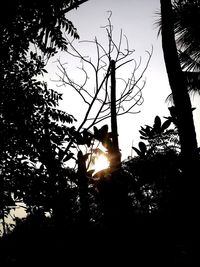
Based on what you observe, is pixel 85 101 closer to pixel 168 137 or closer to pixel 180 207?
pixel 168 137

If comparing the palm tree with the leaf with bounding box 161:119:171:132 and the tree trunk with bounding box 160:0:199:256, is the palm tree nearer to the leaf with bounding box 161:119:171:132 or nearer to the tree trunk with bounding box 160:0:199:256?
the tree trunk with bounding box 160:0:199:256

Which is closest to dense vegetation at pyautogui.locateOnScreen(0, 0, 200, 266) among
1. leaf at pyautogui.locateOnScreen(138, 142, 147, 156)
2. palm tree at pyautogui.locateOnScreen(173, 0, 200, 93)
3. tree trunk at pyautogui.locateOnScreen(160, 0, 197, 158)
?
leaf at pyautogui.locateOnScreen(138, 142, 147, 156)

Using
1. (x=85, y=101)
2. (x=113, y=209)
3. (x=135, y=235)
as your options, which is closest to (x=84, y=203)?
(x=113, y=209)

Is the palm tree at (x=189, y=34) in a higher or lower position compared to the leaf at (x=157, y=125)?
higher

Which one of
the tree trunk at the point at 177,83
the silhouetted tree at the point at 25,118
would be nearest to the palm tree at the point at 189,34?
the tree trunk at the point at 177,83

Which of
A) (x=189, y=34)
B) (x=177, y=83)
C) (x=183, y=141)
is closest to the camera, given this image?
(x=183, y=141)

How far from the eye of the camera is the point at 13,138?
94.1 inches

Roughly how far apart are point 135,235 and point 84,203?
1.92 feet

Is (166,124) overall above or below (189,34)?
below

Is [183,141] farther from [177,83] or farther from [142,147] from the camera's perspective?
[142,147]

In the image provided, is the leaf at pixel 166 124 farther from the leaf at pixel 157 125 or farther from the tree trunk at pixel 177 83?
the tree trunk at pixel 177 83

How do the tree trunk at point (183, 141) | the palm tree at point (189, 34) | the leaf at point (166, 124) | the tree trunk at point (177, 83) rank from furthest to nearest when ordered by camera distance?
the palm tree at point (189, 34), the tree trunk at point (177, 83), the leaf at point (166, 124), the tree trunk at point (183, 141)

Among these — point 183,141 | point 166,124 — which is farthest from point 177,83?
point 166,124

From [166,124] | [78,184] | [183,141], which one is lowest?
[78,184]
